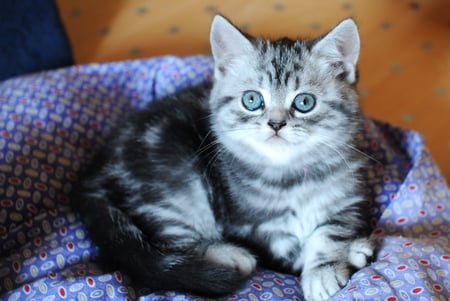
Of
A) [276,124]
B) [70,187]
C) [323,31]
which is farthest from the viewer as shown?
[323,31]

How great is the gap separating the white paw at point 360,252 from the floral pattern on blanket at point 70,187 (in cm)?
3

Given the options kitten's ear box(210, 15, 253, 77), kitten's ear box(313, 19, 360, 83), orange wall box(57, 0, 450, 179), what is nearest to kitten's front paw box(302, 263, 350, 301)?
kitten's ear box(313, 19, 360, 83)

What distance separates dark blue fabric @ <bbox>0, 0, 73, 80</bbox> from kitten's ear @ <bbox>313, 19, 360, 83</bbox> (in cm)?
135

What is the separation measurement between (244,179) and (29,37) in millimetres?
1281

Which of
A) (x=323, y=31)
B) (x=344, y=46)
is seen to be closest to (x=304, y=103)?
(x=344, y=46)

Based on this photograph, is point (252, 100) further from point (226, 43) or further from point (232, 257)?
point (232, 257)

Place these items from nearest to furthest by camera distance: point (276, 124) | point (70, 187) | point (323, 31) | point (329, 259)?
point (276, 124) → point (329, 259) → point (70, 187) → point (323, 31)

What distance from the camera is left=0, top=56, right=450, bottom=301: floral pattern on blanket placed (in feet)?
4.34

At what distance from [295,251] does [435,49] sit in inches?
68.0

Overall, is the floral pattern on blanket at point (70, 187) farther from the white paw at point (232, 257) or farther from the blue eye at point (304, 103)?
the blue eye at point (304, 103)

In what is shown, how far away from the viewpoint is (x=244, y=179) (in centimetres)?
143

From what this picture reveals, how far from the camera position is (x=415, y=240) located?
4.75ft

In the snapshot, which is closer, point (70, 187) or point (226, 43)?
point (226, 43)

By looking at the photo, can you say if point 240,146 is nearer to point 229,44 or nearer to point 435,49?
point 229,44
